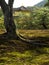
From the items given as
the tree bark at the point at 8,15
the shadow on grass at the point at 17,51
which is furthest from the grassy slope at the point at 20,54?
the tree bark at the point at 8,15

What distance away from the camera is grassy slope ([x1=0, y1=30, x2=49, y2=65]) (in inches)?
620

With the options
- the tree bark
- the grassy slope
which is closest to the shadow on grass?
the grassy slope

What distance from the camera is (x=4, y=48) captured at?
68.4ft

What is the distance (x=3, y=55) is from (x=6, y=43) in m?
5.31

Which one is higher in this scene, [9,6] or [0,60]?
[9,6]

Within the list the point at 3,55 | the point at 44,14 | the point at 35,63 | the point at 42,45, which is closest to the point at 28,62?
the point at 35,63

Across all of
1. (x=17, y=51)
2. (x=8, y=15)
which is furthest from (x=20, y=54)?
(x=8, y=15)

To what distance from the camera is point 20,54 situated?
18641 millimetres

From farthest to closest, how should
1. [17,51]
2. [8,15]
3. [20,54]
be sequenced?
[8,15] → [17,51] → [20,54]

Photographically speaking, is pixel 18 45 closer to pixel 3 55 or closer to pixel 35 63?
pixel 3 55

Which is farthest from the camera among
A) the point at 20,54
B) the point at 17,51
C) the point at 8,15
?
Result: the point at 8,15

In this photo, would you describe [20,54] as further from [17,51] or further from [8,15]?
[8,15]

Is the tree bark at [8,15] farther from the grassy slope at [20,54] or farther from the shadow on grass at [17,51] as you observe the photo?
the grassy slope at [20,54]

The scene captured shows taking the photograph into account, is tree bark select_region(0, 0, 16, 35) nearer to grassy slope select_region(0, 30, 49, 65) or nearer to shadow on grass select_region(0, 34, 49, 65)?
shadow on grass select_region(0, 34, 49, 65)
